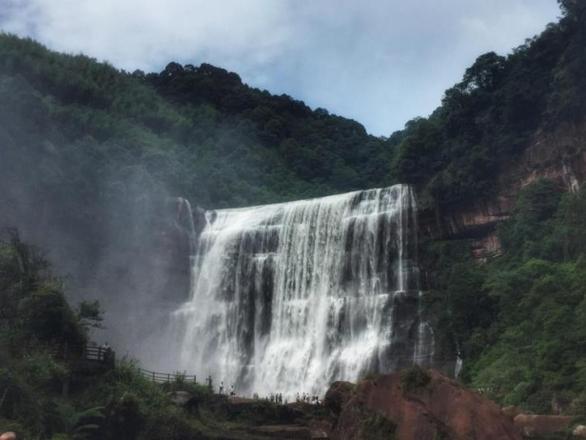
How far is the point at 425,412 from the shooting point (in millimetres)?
19312

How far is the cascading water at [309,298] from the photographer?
39531 millimetres

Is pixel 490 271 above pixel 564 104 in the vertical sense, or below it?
below

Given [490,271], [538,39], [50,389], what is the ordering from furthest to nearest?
[538,39] → [490,271] → [50,389]

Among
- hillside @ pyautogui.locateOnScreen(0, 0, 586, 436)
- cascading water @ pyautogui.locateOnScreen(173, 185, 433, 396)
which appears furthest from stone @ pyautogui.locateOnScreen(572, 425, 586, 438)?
cascading water @ pyautogui.locateOnScreen(173, 185, 433, 396)

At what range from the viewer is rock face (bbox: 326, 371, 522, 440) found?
18188 mm

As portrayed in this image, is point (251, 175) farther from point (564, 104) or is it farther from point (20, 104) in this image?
point (564, 104)

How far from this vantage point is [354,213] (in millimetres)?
44062

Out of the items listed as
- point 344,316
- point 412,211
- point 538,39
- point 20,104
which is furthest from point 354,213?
→ point 20,104

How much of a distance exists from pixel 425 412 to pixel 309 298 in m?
23.6

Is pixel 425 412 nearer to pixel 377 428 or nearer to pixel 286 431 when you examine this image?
pixel 377 428

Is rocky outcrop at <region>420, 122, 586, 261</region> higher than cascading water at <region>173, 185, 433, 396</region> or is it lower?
higher

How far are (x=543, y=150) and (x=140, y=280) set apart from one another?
23.1 m

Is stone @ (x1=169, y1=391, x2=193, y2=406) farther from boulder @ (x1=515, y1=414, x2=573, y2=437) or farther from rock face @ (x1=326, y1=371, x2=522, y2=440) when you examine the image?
boulder @ (x1=515, y1=414, x2=573, y2=437)

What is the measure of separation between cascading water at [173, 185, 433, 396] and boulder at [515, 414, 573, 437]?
1510 cm
